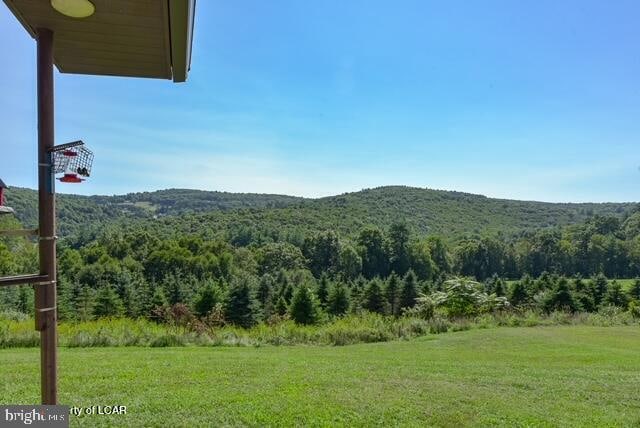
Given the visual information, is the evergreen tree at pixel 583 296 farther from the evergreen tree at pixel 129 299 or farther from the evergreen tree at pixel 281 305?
the evergreen tree at pixel 129 299

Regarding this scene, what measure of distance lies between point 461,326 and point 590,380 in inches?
216

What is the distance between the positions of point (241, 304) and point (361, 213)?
158ft

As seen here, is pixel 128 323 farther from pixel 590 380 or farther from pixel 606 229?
pixel 606 229

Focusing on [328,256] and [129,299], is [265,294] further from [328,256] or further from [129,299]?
[328,256]

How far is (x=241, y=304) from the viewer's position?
22109 millimetres

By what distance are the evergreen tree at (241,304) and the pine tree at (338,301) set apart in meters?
4.76

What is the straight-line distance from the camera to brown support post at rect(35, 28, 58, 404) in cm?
216

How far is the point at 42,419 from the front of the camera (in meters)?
2.33

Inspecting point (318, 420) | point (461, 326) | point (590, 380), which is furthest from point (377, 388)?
point (461, 326)

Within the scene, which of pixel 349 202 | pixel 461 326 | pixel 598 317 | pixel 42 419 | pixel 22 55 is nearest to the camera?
pixel 42 419

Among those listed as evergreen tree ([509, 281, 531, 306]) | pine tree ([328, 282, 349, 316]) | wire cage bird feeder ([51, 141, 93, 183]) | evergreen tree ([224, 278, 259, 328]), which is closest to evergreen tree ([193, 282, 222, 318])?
evergreen tree ([224, 278, 259, 328])

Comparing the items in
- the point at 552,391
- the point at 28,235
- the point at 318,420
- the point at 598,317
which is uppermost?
the point at 28,235

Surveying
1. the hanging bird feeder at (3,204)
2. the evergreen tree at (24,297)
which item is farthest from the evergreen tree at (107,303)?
the hanging bird feeder at (3,204)

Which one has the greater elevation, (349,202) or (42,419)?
(349,202)
